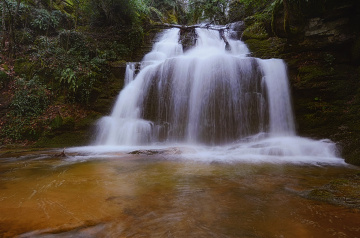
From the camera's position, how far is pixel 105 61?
10.2 metres

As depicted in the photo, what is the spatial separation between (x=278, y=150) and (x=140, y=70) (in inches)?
288

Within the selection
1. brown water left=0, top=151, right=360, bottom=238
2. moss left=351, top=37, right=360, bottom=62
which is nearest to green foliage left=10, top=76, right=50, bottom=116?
brown water left=0, top=151, right=360, bottom=238

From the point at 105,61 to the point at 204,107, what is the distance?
18.5ft

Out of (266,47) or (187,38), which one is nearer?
(266,47)

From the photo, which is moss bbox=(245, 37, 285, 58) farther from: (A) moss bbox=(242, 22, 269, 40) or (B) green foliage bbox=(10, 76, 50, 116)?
(B) green foliage bbox=(10, 76, 50, 116)

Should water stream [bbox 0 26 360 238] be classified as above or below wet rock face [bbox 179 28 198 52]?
below

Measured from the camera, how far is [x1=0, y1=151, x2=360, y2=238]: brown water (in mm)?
1739

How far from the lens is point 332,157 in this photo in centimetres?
573

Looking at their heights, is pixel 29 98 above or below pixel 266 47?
below

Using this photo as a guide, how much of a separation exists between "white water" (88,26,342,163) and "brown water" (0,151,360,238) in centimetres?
417

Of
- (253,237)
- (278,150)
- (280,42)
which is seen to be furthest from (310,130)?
(253,237)

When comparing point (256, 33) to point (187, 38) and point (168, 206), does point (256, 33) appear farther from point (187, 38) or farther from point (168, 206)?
point (168, 206)

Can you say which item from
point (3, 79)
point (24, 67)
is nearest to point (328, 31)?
point (24, 67)

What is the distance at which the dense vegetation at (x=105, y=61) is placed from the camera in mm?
7207
